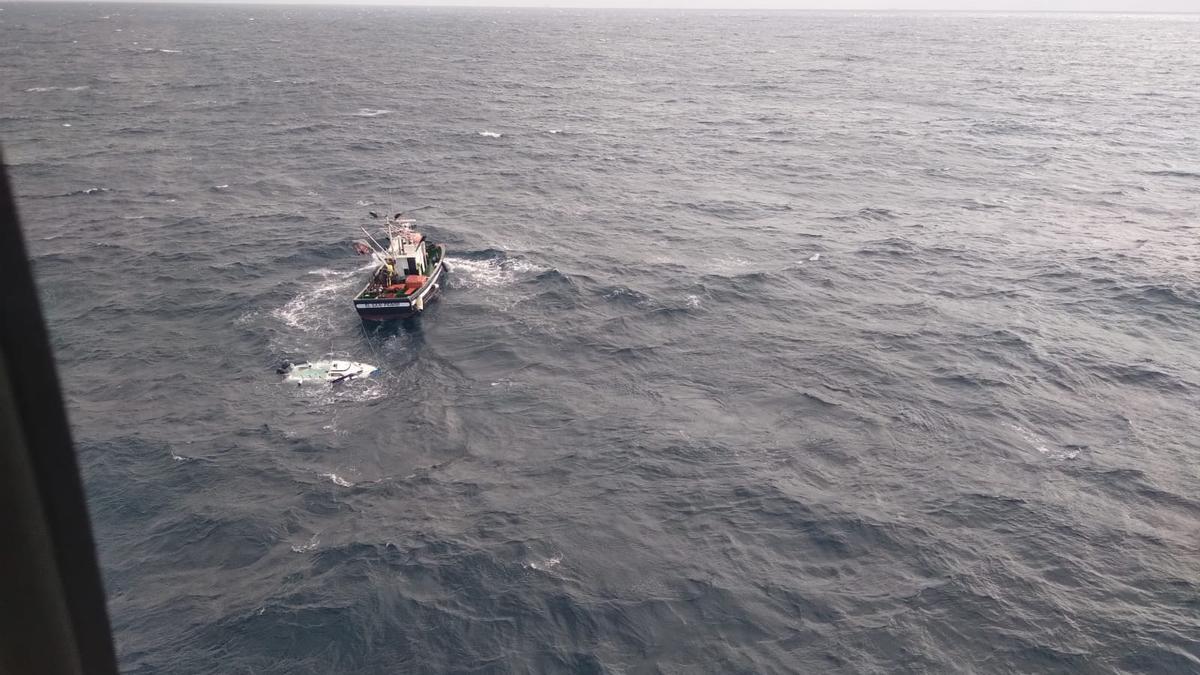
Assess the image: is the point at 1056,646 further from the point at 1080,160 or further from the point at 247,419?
the point at 1080,160

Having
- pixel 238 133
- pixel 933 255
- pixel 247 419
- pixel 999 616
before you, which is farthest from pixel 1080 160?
pixel 238 133

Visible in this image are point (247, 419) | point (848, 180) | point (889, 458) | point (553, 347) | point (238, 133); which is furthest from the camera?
point (238, 133)

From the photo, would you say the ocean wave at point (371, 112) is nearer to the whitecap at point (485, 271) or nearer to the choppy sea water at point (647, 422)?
the choppy sea water at point (647, 422)

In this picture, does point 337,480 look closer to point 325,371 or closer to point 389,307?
point 325,371

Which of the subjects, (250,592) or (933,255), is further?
(933,255)

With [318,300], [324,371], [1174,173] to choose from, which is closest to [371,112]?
[318,300]

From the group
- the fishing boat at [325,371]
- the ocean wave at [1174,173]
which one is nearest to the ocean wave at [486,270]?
the fishing boat at [325,371]
